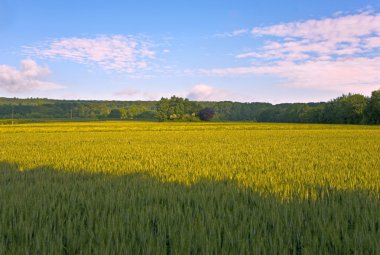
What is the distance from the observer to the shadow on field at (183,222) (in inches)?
144

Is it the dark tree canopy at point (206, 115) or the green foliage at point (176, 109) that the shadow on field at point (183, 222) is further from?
the dark tree canopy at point (206, 115)

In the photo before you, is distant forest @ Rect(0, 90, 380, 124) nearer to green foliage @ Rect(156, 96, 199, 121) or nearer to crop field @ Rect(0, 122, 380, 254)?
green foliage @ Rect(156, 96, 199, 121)

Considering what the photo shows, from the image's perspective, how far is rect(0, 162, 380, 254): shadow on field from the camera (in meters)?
3.65

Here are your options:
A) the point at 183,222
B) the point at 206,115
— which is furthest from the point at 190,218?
the point at 206,115

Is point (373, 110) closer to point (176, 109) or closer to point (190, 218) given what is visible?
point (176, 109)

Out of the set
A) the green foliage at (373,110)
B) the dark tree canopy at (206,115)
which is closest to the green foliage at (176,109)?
the dark tree canopy at (206,115)

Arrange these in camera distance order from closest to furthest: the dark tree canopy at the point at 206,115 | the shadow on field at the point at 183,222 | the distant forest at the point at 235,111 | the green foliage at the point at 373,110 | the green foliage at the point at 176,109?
the shadow on field at the point at 183,222 → the green foliage at the point at 373,110 → the distant forest at the point at 235,111 → the green foliage at the point at 176,109 → the dark tree canopy at the point at 206,115

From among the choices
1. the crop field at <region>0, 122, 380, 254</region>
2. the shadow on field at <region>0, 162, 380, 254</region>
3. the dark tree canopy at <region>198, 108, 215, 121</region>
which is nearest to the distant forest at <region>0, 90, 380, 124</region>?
the dark tree canopy at <region>198, 108, 215, 121</region>

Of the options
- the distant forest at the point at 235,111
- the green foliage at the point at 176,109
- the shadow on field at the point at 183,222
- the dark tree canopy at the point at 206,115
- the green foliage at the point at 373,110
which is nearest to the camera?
the shadow on field at the point at 183,222

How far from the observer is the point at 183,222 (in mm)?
4512

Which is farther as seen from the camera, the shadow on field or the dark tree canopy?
the dark tree canopy

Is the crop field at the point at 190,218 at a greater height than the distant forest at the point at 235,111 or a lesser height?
lesser

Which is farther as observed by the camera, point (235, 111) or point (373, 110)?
point (235, 111)

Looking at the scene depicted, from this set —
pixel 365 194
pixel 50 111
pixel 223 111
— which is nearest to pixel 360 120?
pixel 365 194
